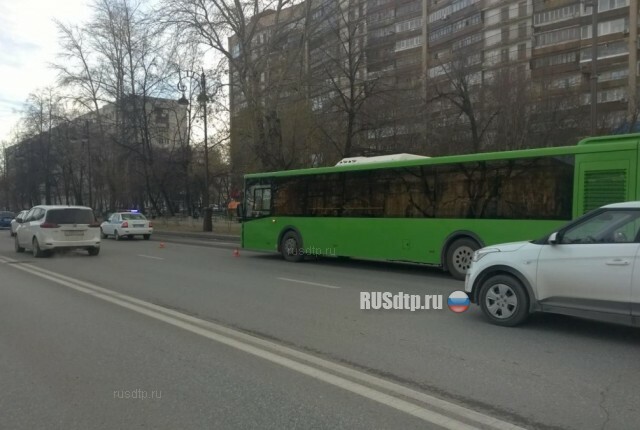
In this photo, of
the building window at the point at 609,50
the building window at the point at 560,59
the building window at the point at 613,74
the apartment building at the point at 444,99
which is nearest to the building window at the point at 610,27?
the building window at the point at 609,50

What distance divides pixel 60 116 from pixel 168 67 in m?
24.4

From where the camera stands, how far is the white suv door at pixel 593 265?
5660 millimetres

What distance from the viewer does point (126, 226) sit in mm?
27297

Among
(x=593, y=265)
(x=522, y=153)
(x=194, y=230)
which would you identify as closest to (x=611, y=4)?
(x=194, y=230)

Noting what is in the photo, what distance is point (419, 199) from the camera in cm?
1210

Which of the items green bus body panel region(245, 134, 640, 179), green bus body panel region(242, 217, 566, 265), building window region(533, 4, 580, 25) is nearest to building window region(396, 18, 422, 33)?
building window region(533, 4, 580, 25)

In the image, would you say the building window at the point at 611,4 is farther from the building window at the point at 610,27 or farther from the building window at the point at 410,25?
the building window at the point at 410,25

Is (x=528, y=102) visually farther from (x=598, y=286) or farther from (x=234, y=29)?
(x=598, y=286)

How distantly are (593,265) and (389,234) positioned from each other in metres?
6.96

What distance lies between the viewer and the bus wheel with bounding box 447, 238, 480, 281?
1112 cm

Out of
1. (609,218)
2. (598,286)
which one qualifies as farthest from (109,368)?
(609,218)

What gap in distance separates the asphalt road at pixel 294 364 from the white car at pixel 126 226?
61.3 ft

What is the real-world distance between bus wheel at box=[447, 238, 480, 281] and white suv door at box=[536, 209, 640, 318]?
15.7 feet

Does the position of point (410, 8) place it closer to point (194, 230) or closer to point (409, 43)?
point (409, 43)
